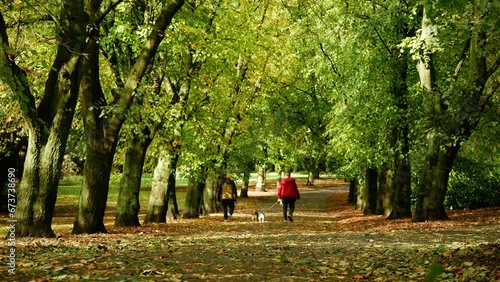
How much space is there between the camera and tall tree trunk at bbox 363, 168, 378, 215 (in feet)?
100

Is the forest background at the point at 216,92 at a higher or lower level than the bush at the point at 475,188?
higher

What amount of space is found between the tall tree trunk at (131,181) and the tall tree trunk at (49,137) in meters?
6.23

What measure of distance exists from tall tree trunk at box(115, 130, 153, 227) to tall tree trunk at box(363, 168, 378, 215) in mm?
13322

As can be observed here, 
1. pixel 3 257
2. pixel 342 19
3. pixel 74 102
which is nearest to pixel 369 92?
pixel 342 19

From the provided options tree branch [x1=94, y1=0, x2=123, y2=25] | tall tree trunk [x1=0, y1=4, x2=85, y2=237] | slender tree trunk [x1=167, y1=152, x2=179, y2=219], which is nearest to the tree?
tree branch [x1=94, y1=0, x2=123, y2=25]

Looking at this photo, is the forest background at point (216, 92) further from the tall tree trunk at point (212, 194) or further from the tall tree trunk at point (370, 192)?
the tall tree trunk at point (212, 194)

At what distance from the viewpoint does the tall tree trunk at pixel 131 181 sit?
2116cm

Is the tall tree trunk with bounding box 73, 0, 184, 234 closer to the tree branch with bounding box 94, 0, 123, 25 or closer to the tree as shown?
the tree branch with bounding box 94, 0, 123, 25

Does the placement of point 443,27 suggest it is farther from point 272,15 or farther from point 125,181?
point 272,15

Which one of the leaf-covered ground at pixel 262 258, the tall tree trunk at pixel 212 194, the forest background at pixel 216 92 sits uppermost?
the forest background at pixel 216 92

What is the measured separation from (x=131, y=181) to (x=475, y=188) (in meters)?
15.3

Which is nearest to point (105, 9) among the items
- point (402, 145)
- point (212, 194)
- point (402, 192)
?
point (402, 145)

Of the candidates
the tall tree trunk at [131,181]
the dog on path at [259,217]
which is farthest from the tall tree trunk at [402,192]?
the tall tree trunk at [131,181]

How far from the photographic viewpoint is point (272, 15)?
35031 mm
